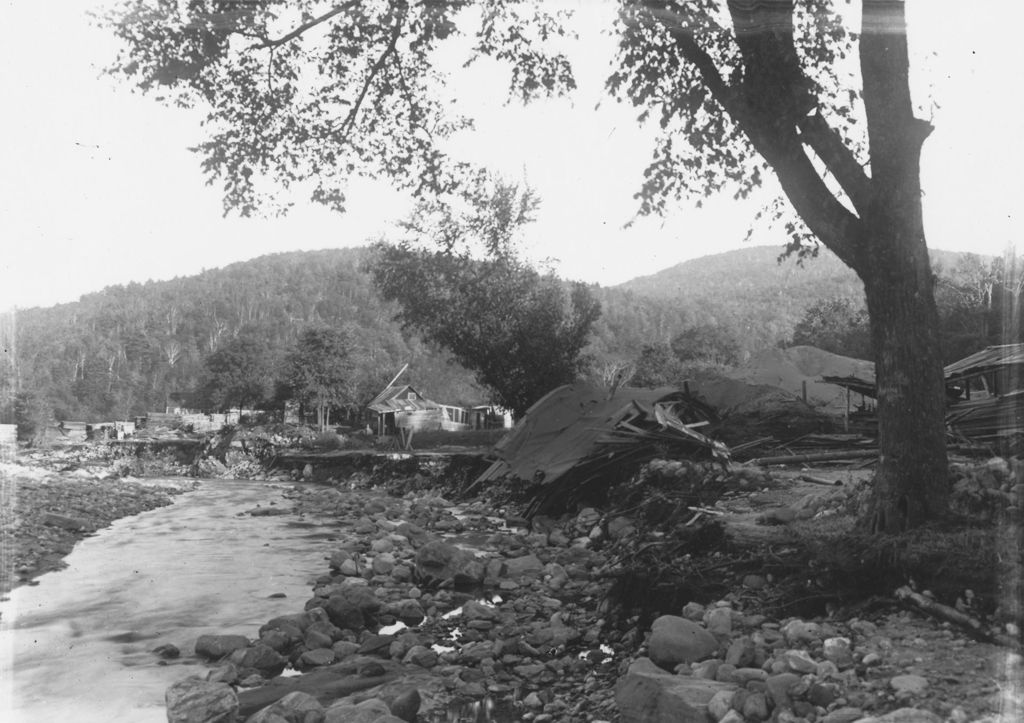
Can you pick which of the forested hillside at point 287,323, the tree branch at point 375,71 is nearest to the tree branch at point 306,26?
the tree branch at point 375,71

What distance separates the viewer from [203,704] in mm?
5066

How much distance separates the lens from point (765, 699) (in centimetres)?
400

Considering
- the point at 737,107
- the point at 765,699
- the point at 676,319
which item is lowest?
the point at 765,699

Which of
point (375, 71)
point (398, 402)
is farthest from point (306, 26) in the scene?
point (398, 402)

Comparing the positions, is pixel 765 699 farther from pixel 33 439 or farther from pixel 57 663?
pixel 33 439

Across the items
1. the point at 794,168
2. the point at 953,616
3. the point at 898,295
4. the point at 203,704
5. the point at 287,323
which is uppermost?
the point at 287,323

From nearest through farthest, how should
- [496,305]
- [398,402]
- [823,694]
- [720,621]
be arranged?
[823,694], [720,621], [496,305], [398,402]

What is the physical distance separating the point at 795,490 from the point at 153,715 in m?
7.98

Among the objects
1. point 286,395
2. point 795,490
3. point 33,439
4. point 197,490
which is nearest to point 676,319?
point 286,395

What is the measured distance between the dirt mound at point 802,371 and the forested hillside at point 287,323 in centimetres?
2720

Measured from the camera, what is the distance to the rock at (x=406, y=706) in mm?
4938

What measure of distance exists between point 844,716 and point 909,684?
418 millimetres

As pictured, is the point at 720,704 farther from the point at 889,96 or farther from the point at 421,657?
the point at 889,96

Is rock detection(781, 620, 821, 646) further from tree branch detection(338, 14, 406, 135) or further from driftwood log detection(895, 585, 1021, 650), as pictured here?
tree branch detection(338, 14, 406, 135)
